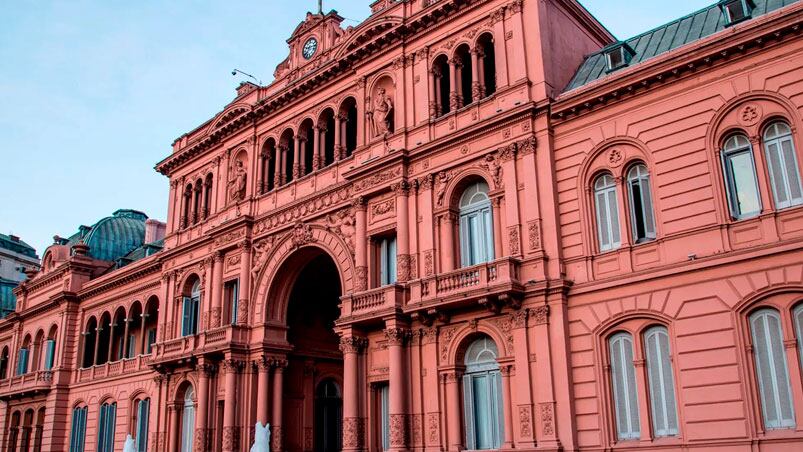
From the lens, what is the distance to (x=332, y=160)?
34312 mm

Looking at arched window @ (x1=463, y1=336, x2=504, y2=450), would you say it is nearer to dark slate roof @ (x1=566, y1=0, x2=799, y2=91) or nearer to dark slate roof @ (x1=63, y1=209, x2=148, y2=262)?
dark slate roof @ (x1=566, y1=0, x2=799, y2=91)

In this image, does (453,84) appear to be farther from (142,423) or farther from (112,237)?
(112,237)

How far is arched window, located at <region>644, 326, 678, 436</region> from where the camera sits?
68.0ft

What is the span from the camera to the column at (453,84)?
2789 centimetres

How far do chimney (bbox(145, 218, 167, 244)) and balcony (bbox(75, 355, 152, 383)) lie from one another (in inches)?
426

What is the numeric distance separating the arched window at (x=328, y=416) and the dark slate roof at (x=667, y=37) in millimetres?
17925

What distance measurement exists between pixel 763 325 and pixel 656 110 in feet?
23.0

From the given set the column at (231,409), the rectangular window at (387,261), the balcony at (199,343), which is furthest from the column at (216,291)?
the rectangular window at (387,261)

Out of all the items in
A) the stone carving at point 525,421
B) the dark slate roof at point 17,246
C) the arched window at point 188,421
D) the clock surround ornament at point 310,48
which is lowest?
the stone carving at point 525,421

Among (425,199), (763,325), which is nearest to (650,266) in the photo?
(763,325)

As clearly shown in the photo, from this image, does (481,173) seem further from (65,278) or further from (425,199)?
(65,278)

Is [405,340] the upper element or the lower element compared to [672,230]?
lower

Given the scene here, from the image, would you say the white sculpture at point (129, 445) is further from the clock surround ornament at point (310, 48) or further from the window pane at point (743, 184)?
the window pane at point (743, 184)

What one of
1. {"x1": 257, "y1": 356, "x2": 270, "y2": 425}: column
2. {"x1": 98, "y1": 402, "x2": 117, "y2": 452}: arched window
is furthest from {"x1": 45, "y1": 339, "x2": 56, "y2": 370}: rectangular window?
{"x1": 257, "y1": 356, "x2": 270, "y2": 425}: column
